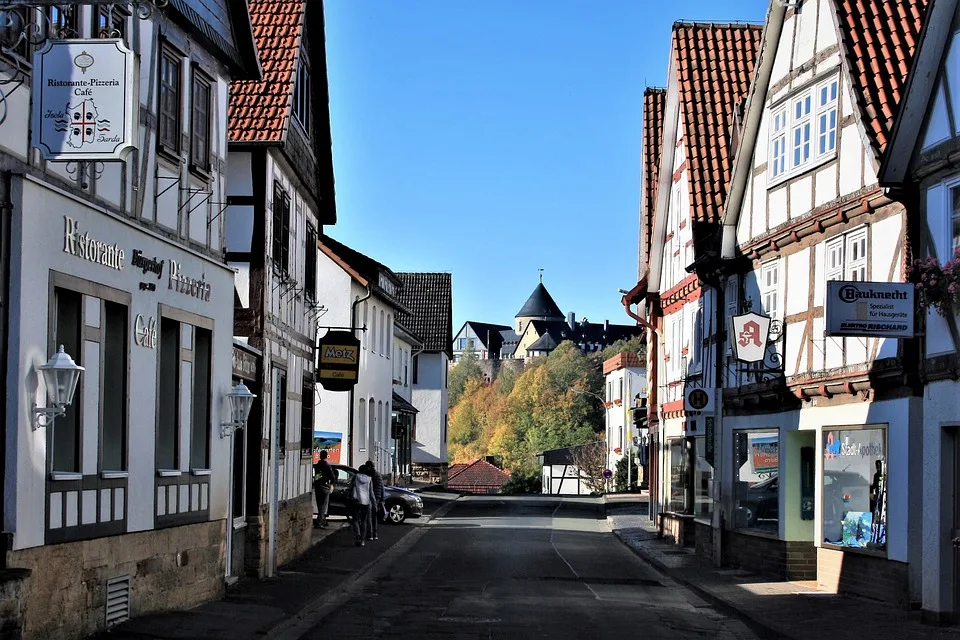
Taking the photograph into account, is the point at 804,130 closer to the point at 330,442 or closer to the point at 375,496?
the point at 375,496

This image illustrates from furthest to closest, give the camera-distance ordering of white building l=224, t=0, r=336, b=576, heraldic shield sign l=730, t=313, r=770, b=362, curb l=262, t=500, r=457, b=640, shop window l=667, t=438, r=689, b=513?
1. shop window l=667, t=438, r=689, b=513
2. heraldic shield sign l=730, t=313, r=770, b=362
3. white building l=224, t=0, r=336, b=576
4. curb l=262, t=500, r=457, b=640

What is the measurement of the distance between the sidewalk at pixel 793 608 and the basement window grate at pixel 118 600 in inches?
276

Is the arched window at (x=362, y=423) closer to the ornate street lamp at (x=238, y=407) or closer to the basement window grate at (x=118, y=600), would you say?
the ornate street lamp at (x=238, y=407)

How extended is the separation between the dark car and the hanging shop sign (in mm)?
21235

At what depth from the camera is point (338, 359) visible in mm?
26828

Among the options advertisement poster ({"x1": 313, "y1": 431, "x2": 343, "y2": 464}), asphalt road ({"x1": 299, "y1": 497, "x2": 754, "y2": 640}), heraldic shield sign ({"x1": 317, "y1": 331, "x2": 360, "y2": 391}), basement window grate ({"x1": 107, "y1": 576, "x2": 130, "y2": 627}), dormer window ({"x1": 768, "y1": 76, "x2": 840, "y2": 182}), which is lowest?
asphalt road ({"x1": 299, "y1": 497, "x2": 754, "y2": 640})

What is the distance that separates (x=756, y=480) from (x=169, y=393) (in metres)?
11.4

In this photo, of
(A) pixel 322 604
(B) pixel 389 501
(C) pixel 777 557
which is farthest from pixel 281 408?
(B) pixel 389 501

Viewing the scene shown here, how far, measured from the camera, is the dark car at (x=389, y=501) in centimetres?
3619

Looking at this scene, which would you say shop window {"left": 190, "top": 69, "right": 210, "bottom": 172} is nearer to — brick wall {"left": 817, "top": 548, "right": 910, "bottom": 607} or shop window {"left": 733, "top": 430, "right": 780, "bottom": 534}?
brick wall {"left": 817, "top": 548, "right": 910, "bottom": 607}

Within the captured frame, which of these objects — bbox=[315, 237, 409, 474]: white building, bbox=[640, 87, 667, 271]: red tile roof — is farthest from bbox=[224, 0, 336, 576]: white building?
bbox=[315, 237, 409, 474]: white building

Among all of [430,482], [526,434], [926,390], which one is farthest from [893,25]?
[526,434]

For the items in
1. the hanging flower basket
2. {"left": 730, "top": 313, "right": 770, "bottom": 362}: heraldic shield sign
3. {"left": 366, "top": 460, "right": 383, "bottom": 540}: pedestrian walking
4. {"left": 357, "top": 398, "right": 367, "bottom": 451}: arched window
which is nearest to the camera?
the hanging flower basket

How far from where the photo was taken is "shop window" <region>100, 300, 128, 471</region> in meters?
13.6
